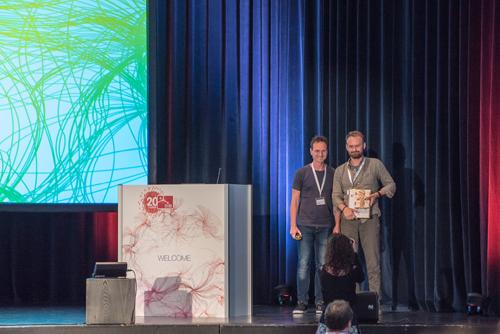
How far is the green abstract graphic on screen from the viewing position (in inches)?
333

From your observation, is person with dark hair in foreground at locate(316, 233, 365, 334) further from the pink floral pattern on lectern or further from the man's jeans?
the man's jeans

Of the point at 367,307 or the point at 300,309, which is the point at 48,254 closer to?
the point at 300,309

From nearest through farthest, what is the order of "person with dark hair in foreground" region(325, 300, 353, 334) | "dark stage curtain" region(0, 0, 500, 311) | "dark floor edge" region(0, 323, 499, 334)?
"person with dark hair in foreground" region(325, 300, 353, 334)
"dark floor edge" region(0, 323, 499, 334)
"dark stage curtain" region(0, 0, 500, 311)

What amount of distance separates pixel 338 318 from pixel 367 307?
64.9 inches

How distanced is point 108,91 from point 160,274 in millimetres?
2193

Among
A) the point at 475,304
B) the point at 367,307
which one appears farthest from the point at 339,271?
the point at 475,304

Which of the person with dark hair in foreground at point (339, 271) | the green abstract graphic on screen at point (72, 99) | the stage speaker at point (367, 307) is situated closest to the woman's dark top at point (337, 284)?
the person with dark hair in foreground at point (339, 271)

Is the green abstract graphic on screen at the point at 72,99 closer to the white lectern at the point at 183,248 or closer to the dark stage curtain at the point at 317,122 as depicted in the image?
the dark stage curtain at the point at 317,122

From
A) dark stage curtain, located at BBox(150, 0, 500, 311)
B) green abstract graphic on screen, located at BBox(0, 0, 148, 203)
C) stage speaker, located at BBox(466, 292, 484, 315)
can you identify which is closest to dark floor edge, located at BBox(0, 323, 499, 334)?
stage speaker, located at BBox(466, 292, 484, 315)

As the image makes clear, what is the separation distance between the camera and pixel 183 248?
7219mm

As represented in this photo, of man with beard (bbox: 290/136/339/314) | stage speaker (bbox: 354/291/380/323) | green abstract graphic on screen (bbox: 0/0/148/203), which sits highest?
green abstract graphic on screen (bbox: 0/0/148/203)

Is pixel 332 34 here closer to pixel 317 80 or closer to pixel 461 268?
pixel 317 80

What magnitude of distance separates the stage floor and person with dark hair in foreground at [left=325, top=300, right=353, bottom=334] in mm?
1526

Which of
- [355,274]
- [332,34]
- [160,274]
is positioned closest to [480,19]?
[332,34]
